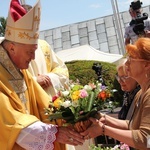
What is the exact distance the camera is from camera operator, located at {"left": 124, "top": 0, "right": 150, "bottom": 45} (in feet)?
17.6

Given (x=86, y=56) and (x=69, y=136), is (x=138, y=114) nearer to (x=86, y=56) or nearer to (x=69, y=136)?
(x=69, y=136)

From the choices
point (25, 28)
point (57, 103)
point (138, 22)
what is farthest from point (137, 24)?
point (57, 103)

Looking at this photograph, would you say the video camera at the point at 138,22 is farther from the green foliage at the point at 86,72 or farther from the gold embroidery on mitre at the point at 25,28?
the green foliage at the point at 86,72

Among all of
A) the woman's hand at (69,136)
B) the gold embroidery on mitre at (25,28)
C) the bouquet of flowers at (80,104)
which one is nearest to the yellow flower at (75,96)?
the bouquet of flowers at (80,104)

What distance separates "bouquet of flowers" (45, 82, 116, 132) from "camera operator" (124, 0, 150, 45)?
2.53 meters

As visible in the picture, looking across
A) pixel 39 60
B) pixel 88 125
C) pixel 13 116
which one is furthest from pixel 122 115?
pixel 13 116

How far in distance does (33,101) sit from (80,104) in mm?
628

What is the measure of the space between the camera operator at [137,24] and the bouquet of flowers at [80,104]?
2.53 meters

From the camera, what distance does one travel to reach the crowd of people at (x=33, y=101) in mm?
2602

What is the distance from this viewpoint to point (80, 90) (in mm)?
2795

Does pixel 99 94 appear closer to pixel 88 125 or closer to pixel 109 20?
pixel 88 125

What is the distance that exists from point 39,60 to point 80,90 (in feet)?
3.84

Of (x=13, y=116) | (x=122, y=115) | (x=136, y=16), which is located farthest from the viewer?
(x=136, y=16)

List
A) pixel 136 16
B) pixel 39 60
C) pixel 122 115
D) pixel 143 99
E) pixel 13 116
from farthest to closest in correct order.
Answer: pixel 136 16
pixel 122 115
pixel 39 60
pixel 13 116
pixel 143 99
